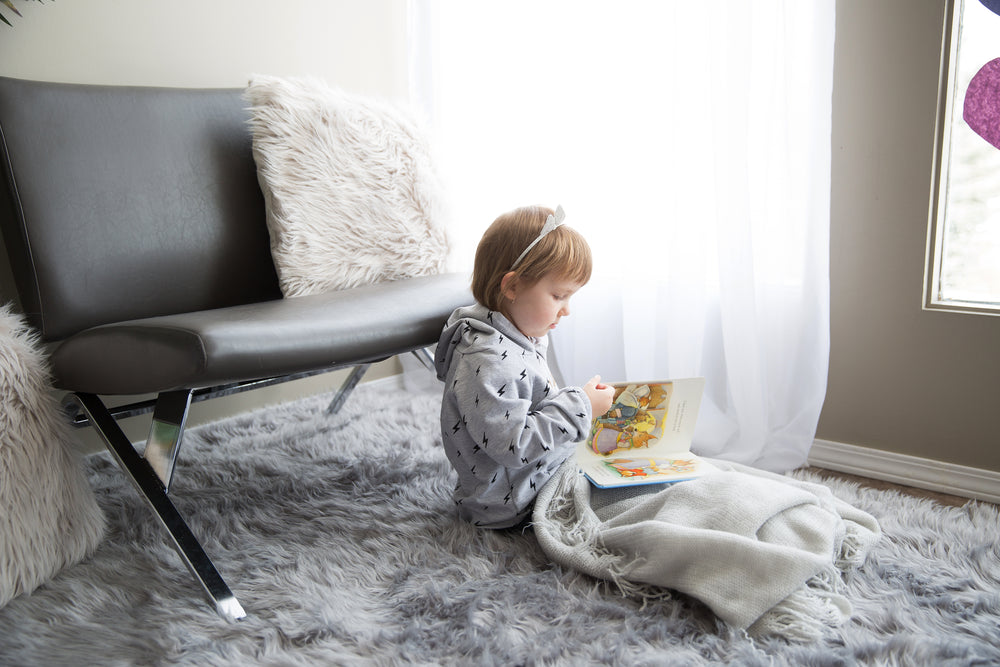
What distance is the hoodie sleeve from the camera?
1.11m

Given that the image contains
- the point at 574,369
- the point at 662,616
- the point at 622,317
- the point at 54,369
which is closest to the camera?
the point at 662,616

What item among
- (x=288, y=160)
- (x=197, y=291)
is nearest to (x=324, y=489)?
(x=197, y=291)

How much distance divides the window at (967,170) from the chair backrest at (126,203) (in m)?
1.44

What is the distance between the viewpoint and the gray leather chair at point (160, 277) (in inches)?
42.4

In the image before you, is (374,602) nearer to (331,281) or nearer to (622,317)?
(331,281)

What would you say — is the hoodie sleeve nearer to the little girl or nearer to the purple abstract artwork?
the little girl

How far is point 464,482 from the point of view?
1.24 metres

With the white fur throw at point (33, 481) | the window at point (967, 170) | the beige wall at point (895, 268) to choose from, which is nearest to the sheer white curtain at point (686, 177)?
the beige wall at point (895, 268)

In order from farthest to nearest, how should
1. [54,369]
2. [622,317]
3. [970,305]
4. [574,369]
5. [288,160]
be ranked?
[574,369], [622,317], [288,160], [970,305], [54,369]

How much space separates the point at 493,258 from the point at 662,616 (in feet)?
1.94

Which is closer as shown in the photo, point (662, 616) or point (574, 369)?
point (662, 616)

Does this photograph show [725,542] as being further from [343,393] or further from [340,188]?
[343,393]

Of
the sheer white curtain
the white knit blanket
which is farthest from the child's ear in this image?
the sheer white curtain

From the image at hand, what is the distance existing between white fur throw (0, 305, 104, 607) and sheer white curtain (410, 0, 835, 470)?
95 centimetres
